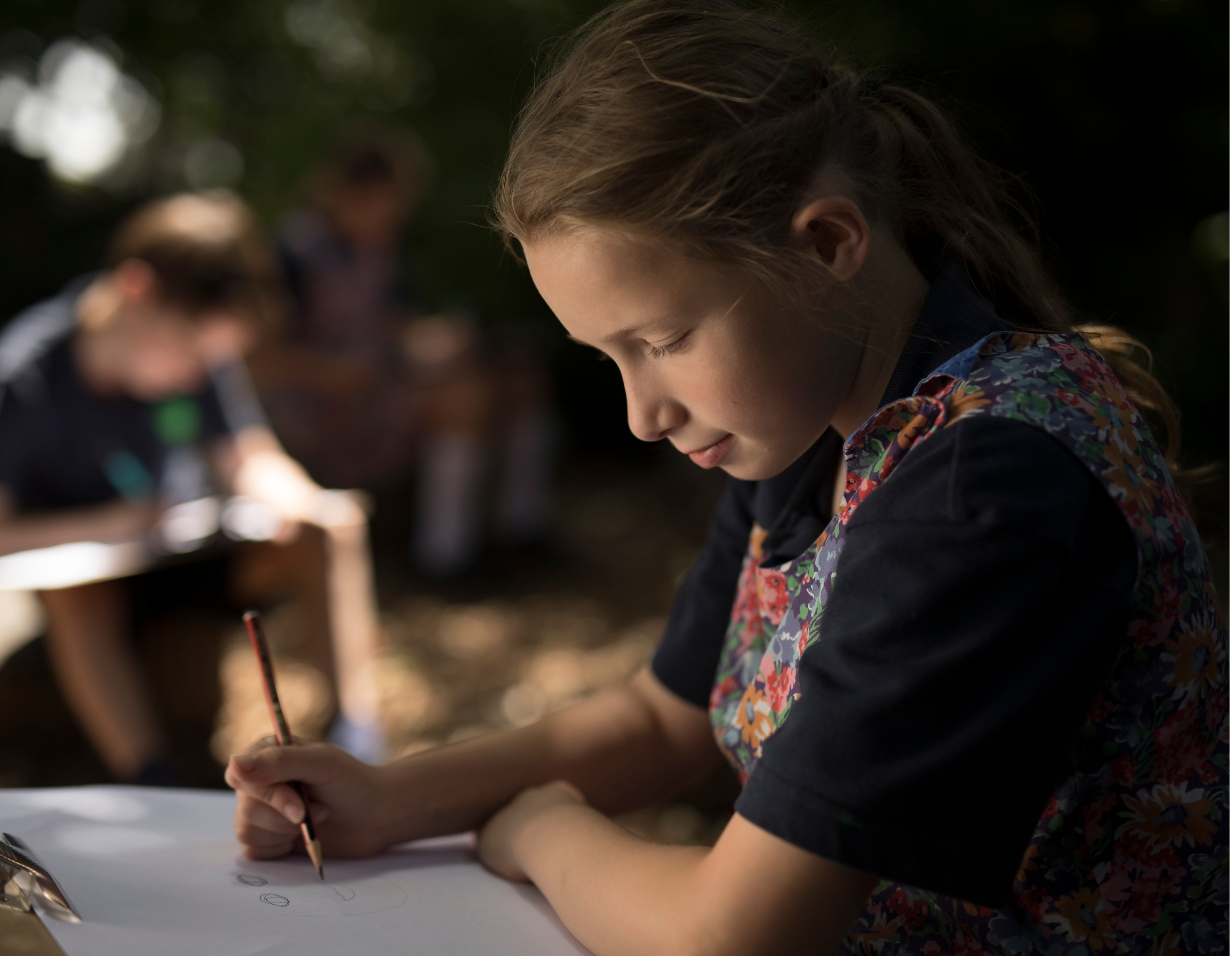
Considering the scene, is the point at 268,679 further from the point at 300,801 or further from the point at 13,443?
the point at 13,443

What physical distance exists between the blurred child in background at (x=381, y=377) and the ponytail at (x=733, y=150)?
2.81 meters

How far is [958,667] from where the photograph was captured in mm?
574

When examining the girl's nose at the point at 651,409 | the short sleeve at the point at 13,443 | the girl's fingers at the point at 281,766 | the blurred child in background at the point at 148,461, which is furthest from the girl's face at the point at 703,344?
the short sleeve at the point at 13,443

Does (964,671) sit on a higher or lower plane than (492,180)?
lower

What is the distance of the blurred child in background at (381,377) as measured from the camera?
11.6 ft

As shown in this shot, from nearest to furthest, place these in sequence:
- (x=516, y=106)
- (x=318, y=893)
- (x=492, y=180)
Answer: (x=318, y=893) < (x=492, y=180) < (x=516, y=106)

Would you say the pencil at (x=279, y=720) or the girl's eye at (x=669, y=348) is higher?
the girl's eye at (x=669, y=348)

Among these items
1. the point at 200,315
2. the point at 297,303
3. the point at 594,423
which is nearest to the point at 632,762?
the point at 200,315

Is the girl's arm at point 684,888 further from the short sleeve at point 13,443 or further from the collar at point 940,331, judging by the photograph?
the short sleeve at point 13,443

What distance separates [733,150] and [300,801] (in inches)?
24.0

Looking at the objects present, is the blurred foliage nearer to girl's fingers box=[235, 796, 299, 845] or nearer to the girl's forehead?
the girl's forehead

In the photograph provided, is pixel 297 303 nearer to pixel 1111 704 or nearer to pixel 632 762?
pixel 632 762

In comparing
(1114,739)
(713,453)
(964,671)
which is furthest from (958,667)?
(713,453)

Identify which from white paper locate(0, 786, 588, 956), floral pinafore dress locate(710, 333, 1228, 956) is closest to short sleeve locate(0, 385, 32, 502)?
white paper locate(0, 786, 588, 956)
